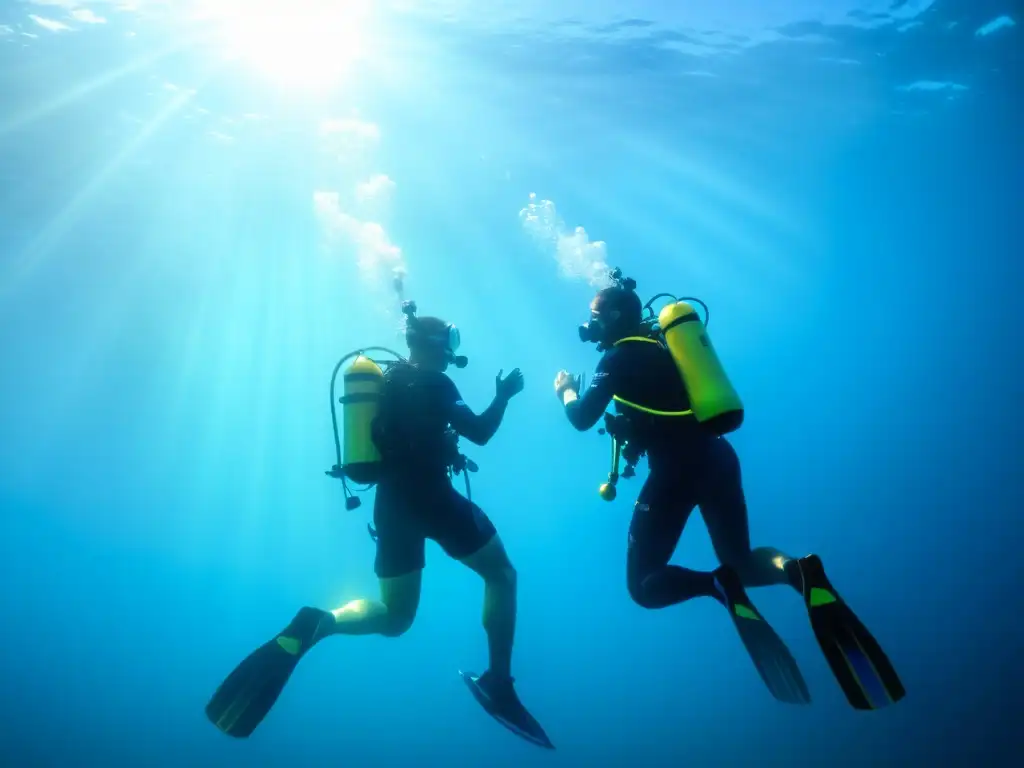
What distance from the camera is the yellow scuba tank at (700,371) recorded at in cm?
408

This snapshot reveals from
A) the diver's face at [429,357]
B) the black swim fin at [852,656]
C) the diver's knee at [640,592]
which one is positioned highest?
the diver's face at [429,357]

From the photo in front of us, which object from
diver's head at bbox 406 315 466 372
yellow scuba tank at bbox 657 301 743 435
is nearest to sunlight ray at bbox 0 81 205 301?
diver's head at bbox 406 315 466 372

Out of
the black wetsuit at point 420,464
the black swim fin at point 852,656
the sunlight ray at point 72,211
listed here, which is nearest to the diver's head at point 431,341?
the black wetsuit at point 420,464

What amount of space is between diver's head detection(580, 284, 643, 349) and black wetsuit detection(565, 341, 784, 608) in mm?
325

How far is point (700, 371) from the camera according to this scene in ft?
13.9

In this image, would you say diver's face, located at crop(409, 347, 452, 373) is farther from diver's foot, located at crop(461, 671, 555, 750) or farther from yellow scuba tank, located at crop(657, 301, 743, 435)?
diver's foot, located at crop(461, 671, 555, 750)

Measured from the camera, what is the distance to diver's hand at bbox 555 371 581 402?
18.0 feet

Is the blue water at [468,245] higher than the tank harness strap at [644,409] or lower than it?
higher

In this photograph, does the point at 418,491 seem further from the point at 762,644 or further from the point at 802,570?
the point at 802,570

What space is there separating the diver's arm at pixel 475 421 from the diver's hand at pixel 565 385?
66cm

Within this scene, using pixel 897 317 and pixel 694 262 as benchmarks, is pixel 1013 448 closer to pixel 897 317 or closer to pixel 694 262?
pixel 897 317

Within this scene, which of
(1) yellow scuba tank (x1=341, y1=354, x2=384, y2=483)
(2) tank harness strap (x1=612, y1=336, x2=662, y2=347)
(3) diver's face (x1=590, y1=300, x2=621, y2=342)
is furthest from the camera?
(3) diver's face (x1=590, y1=300, x2=621, y2=342)

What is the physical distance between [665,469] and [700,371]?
106 centimetres

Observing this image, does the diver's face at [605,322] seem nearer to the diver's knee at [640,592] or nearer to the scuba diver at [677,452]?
the scuba diver at [677,452]
